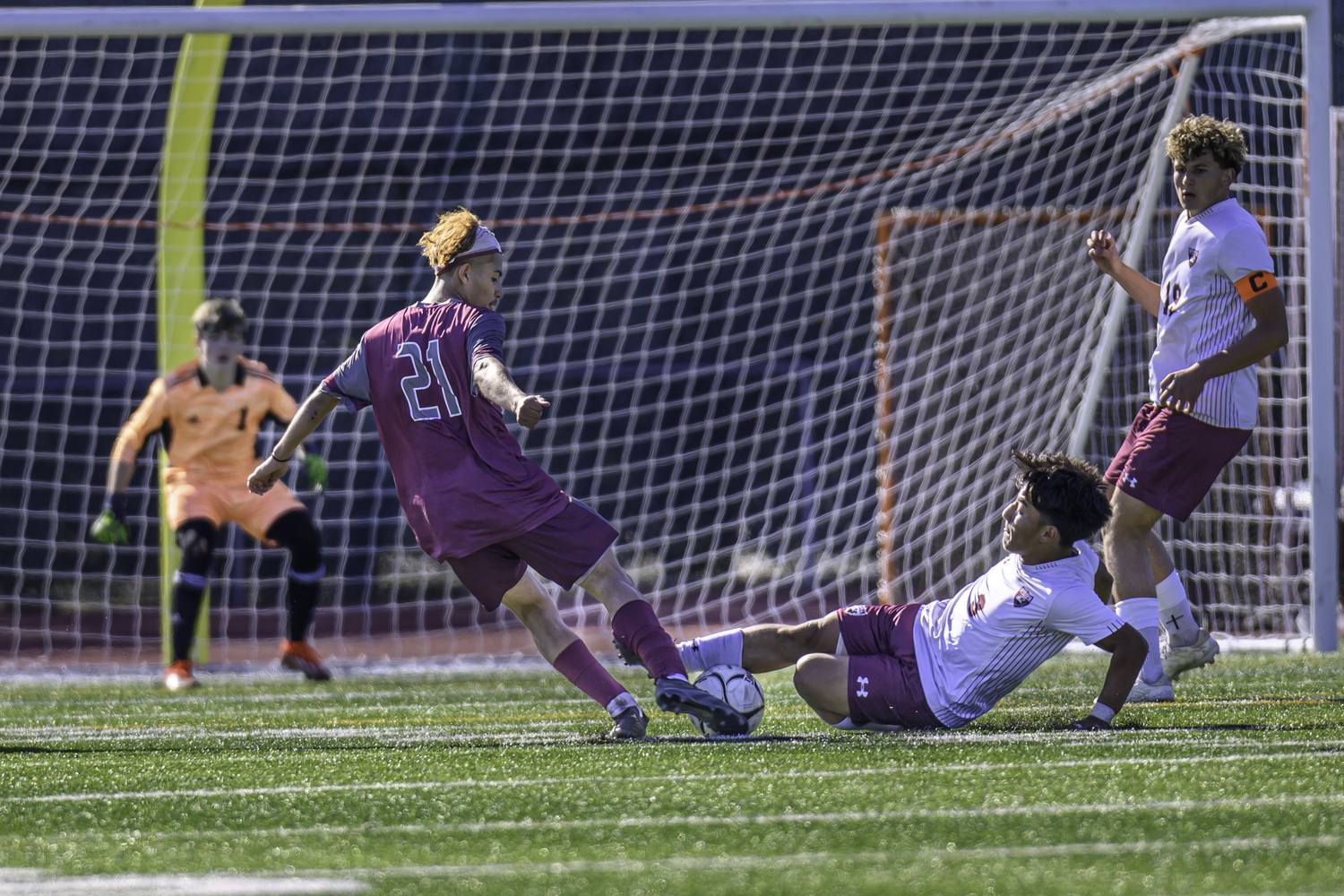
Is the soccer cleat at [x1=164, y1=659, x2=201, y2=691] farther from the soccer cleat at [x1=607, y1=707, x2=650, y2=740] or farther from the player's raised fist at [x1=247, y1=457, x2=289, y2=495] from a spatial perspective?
the soccer cleat at [x1=607, y1=707, x2=650, y2=740]

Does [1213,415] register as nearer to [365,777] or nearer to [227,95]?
[365,777]

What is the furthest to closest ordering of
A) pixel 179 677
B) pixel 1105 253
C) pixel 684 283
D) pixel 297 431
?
1. pixel 684 283
2. pixel 179 677
3. pixel 1105 253
4. pixel 297 431

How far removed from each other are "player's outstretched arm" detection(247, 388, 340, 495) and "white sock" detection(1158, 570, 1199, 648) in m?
2.72

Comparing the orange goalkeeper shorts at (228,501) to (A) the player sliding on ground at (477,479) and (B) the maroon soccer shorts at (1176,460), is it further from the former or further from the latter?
(B) the maroon soccer shorts at (1176,460)

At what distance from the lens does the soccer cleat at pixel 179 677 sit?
6.73 meters

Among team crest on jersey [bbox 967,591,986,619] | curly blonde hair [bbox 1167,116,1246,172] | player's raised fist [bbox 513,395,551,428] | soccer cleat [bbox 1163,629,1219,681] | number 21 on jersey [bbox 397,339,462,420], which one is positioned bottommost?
soccer cleat [bbox 1163,629,1219,681]

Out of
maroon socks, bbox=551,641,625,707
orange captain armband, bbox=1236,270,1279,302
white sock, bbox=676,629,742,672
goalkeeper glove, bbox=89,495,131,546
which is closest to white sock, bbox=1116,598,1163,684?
orange captain armband, bbox=1236,270,1279,302

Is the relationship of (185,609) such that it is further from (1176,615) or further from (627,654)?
(1176,615)

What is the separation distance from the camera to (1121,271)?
5020mm

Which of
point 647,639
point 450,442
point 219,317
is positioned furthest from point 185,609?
point 647,639

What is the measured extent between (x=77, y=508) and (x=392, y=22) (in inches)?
237

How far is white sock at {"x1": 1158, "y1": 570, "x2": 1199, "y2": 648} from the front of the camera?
5.14 metres

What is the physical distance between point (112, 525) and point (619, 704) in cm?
353

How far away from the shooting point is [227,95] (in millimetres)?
11625
